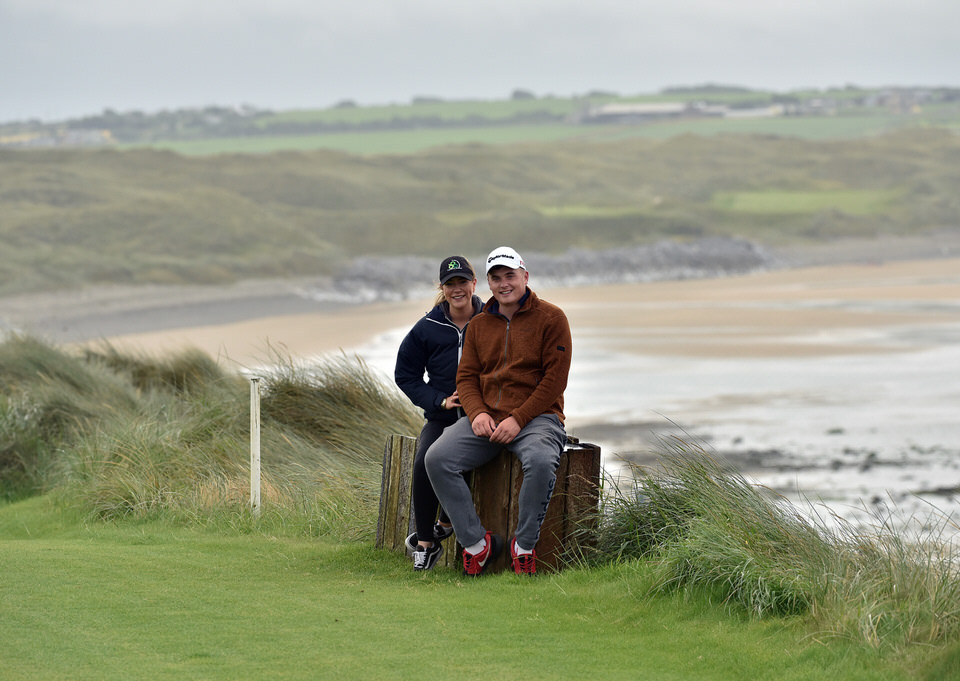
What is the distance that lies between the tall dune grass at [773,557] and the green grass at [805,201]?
55.6m

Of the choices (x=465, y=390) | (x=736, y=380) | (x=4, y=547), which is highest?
(x=465, y=390)

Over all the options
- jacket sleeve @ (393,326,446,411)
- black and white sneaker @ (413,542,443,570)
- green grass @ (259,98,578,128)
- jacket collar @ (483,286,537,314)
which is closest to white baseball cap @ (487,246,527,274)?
jacket collar @ (483,286,537,314)

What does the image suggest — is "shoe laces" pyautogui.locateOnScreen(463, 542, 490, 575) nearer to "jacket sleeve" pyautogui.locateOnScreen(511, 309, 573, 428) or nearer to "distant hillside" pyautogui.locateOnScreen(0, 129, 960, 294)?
"jacket sleeve" pyautogui.locateOnScreen(511, 309, 573, 428)

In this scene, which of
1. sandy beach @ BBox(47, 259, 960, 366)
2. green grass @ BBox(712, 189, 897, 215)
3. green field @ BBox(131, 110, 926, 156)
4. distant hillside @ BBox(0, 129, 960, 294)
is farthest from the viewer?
green field @ BBox(131, 110, 926, 156)

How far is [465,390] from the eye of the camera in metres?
6.73

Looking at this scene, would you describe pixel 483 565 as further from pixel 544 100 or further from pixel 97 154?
pixel 544 100

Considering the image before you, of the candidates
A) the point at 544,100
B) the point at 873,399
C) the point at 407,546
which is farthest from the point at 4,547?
the point at 544,100

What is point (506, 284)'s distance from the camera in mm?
6605

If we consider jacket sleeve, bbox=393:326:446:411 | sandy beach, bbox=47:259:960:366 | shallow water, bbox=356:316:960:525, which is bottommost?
sandy beach, bbox=47:259:960:366

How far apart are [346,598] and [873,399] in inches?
640

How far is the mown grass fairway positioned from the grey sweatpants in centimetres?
29

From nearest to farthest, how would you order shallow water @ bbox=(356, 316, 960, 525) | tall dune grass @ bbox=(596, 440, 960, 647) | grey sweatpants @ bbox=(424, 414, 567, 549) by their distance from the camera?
tall dune grass @ bbox=(596, 440, 960, 647), grey sweatpants @ bbox=(424, 414, 567, 549), shallow water @ bbox=(356, 316, 960, 525)

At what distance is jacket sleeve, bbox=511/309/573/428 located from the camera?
6.62 m

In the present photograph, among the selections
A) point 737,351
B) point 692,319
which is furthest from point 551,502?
point 692,319
